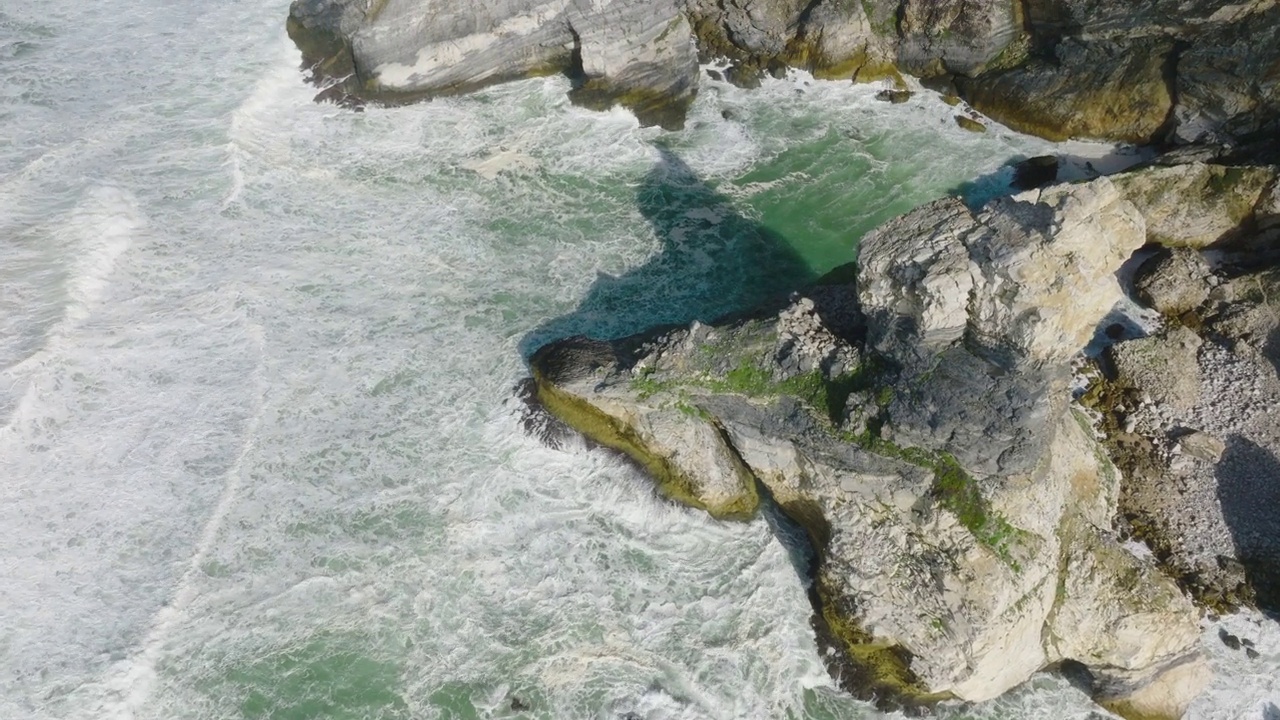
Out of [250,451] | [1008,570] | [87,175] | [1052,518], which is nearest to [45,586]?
[250,451]

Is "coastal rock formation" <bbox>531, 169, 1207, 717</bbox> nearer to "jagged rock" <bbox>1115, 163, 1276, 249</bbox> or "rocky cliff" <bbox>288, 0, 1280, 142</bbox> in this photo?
"jagged rock" <bbox>1115, 163, 1276, 249</bbox>

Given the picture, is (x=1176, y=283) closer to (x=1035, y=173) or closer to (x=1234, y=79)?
(x=1035, y=173)

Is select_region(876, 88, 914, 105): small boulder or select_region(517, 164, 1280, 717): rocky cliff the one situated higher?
select_region(876, 88, 914, 105): small boulder

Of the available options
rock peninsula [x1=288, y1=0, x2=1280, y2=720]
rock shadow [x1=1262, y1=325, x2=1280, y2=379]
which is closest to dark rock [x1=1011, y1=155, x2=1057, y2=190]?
rock peninsula [x1=288, y1=0, x2=1280, y2=720]

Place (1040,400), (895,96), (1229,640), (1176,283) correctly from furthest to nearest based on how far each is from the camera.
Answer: (895,96) < (1176,283) < (1229,640) < (1040,400)

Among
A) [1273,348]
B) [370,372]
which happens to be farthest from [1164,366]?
[370,372]

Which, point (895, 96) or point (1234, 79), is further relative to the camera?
point (895, 96)

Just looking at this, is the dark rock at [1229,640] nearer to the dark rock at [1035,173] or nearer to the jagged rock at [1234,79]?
the dark rock at [1035,173]
